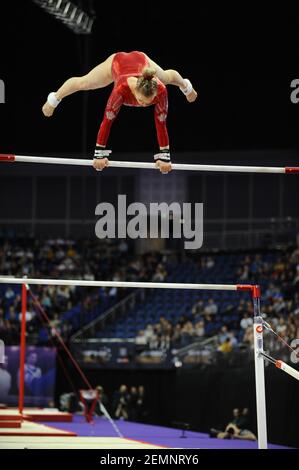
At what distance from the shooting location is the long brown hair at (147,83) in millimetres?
6727

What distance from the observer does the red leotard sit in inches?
275

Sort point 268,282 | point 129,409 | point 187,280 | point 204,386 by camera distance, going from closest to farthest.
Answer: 1. point 204,386
2. point 129,409
3. point 268,282
4. point 187,280

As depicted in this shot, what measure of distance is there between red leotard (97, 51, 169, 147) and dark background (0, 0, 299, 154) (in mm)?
13162

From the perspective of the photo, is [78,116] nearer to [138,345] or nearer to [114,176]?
[114,176]

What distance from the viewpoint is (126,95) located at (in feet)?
23.1

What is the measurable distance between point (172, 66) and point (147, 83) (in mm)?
14490

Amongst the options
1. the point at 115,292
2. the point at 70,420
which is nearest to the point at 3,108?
the point at 115,292

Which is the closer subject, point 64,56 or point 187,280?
point 187,280

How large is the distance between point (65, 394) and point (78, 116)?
26.2ft

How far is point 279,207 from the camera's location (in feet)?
75.5
